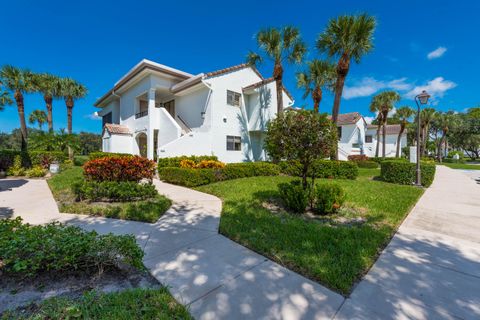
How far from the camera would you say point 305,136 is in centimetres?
545

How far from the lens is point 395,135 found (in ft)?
126

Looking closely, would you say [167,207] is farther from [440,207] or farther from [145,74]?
[145,74]

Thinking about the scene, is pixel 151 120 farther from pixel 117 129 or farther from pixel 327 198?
pixel 327 198

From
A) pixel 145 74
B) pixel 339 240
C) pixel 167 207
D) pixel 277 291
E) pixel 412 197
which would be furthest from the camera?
pixel 145 74

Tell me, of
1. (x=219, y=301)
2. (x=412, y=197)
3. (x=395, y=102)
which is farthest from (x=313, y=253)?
(x=395, y=102)

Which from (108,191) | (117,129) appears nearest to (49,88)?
(117,129)

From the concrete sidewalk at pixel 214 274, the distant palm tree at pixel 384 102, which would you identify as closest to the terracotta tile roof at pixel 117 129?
the concrete sidewalk at pixel 214 274

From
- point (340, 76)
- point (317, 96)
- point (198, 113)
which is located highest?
point (340, 76)

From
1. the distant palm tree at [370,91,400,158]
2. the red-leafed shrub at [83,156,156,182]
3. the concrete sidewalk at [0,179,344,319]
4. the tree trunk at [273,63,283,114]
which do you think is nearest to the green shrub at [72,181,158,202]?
the red-leafed shrub at [83,156,156,182]

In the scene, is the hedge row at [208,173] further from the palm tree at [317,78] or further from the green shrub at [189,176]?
the palm tree at [317,78]

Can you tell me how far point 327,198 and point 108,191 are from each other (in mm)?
6237

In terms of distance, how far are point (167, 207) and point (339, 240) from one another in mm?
4441

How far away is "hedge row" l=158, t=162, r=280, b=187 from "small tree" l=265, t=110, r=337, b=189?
4.87m

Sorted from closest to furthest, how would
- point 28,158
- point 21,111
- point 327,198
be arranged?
point 327,198
point 28,158
point 21,111
